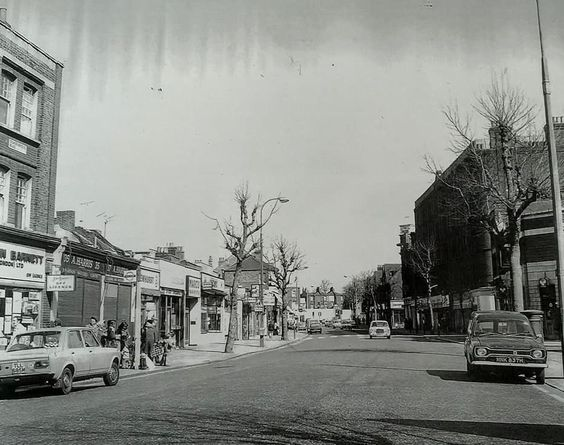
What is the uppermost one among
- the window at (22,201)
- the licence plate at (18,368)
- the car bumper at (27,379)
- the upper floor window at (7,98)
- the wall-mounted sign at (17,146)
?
the upper floor window at (7,98)

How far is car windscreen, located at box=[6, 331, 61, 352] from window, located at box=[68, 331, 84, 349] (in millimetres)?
309

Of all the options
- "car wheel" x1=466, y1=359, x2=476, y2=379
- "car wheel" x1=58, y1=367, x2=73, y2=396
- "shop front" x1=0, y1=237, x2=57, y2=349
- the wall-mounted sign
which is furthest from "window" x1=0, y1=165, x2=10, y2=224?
"car wheel" x1=466, y1=359, x2=476, y2=379

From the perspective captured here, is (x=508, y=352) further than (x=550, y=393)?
Yes

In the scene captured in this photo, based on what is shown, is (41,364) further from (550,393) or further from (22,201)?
(550,393)

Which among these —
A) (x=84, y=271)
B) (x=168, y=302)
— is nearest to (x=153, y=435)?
(x=84, y=271)

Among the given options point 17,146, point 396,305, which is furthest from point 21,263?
point 396,305

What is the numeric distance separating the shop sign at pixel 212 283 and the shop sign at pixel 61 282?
19869 mm

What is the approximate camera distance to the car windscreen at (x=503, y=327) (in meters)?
15.9

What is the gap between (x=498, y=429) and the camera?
8.41m

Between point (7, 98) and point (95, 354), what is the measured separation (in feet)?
34.4

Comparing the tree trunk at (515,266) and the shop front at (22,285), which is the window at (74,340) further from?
the tree trunk at (515,266)

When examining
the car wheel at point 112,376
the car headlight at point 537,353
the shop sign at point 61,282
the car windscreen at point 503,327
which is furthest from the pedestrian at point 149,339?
the car headlight at point 537,353

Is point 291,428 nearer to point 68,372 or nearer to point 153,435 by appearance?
point 153,435

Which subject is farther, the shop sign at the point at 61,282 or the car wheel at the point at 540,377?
the shop sign at the point at 61,282
